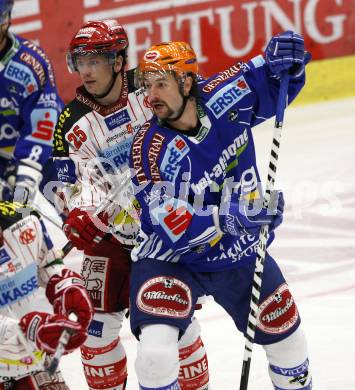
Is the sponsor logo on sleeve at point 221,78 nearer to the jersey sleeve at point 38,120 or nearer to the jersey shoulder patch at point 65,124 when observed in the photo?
the jersey shoulder patch at point 65,124

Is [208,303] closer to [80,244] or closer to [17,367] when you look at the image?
[80,244]

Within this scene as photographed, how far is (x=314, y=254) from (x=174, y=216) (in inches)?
104

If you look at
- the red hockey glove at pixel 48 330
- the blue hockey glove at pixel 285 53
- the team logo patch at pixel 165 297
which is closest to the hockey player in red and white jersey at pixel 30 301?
the red hockey glove at pixel 48 330

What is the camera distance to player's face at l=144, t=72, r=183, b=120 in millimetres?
4234

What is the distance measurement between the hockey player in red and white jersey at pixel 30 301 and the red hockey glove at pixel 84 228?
502mm

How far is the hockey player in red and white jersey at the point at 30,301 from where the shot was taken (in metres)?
3.82

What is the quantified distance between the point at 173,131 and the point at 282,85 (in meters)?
0.45

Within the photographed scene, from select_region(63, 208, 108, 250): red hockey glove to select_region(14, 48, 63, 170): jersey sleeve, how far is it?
51.5 inches

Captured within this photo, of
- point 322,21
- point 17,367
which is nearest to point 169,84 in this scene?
point 17,367

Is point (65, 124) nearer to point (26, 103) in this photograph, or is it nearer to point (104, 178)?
point (104, 178)

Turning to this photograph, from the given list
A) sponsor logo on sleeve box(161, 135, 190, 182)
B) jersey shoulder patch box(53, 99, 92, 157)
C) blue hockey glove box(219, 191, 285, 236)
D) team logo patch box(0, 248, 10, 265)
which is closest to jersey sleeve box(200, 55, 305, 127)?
sponsor logo on sleeve box(161, 135, 190, 182)

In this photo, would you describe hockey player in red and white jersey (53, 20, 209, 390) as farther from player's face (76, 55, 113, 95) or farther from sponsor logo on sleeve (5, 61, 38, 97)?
sponsor logo on sleeve (5, 61, 38, 97)

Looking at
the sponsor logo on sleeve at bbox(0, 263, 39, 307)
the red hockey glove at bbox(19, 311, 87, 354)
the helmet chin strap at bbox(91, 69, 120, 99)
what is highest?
the helmet chin strap at bbox(91, 69, 120, 99)

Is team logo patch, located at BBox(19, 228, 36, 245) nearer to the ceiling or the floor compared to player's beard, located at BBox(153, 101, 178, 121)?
nearer to the floor
